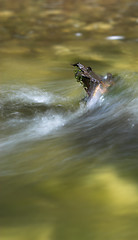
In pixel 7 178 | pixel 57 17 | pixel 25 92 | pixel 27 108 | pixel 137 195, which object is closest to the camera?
pixel 137 195

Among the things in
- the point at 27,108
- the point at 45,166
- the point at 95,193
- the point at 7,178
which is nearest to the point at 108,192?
the point at 95,193

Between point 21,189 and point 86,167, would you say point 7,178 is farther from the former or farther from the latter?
point 86,167

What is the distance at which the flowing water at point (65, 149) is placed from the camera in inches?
49.5

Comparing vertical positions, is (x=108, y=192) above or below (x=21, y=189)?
below

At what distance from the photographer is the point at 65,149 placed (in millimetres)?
1833

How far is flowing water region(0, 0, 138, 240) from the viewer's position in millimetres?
1258

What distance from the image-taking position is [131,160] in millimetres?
1630

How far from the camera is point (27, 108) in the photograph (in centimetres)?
266

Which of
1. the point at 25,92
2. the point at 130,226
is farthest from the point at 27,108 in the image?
the point at 130,226

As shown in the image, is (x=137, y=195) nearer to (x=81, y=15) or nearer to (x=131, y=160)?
(x=131, y=160)

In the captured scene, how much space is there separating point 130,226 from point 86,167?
17.9 inches

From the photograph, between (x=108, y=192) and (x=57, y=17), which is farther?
(x=57, y=17)

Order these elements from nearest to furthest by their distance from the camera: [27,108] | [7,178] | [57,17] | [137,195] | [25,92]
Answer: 1. [137,195]
2. [7,178]
3. [27,108]
4. [25,92]
5. [57,17]

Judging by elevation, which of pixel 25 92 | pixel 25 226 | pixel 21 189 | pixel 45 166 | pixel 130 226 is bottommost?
pixel 130 226
